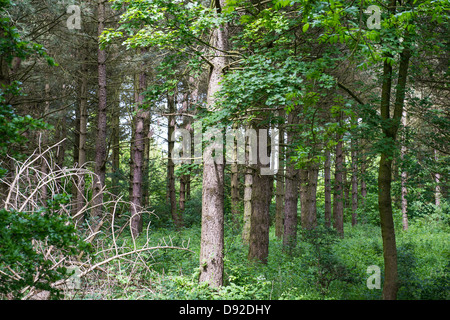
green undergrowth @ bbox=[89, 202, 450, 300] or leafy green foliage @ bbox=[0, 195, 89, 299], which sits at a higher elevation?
leafy green foliage @ bbox=[0, 195, 89, 299]

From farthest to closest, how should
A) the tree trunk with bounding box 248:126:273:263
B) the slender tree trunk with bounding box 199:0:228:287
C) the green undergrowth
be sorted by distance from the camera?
the tree trunk with bounding box 248:126:273:263
the slender tree trunk with bounding box 199:0:228:287
the green undergrowth

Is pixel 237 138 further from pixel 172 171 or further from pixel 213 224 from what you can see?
pixel 172 171

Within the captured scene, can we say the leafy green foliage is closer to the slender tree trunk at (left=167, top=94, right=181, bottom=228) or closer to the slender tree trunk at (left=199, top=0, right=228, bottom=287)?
the slender tree trunk at (left=199, top=0, right=228, bottom=287)

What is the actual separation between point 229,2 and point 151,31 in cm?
195

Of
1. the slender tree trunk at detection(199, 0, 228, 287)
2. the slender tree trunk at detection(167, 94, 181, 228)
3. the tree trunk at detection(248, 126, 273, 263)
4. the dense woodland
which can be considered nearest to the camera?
the dense woodland

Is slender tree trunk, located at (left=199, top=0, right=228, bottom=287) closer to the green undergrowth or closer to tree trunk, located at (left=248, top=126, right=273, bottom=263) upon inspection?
the green undergrowth

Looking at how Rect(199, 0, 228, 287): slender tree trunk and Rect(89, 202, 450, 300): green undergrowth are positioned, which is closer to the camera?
Rect(89, 202, 450, 300): green undergrowth

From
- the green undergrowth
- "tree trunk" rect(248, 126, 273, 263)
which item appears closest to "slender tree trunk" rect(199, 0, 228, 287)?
the green undergrowth

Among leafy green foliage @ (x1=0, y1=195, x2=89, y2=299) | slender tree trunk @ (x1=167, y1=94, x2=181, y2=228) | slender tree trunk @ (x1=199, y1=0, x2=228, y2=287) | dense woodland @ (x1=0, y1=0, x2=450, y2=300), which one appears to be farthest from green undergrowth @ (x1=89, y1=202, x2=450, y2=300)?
slender tree trunk @ (x1=167, y1=94, x2=181, y2=228)

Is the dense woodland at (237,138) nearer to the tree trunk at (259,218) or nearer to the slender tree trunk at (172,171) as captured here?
the tree trunk at (259,218)

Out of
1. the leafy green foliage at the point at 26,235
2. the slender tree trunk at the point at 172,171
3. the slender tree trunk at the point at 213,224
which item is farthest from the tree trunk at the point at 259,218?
the slender tree trunk at the point at 172,171

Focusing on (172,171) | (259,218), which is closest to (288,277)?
(259,218)
